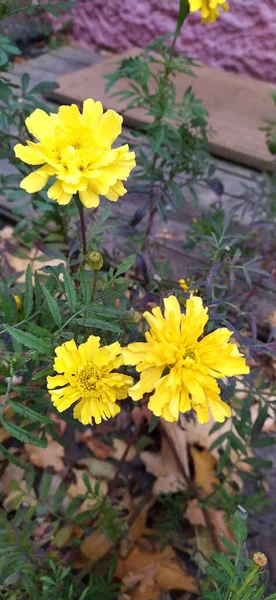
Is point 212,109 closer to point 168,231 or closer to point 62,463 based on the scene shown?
point 168,231

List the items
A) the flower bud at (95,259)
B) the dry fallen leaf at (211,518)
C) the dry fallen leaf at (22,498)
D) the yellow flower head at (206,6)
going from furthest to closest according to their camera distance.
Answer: the dry fallen leaf at (211,518) < the dry fallen leaf at (22,498) < the yellow flower head at (206,6) < the flower bud at (95,259)

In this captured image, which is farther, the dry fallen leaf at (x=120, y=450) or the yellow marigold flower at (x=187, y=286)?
the dry fallen leaf at (x=120, y=450)

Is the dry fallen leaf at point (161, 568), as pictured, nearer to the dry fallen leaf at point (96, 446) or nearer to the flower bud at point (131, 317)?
the dry fallen leaf at point (96, 446)

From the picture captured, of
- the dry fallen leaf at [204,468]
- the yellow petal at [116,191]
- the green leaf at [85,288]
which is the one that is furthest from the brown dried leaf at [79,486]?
the yellow petal at [116,191]

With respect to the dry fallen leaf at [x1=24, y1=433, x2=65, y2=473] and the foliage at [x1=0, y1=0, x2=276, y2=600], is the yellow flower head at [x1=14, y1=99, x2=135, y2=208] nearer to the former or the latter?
the foliage at [x1=0, y1=0, x2=276, y2=600]

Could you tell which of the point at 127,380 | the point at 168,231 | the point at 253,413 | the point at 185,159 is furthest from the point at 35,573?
the point at 168,231

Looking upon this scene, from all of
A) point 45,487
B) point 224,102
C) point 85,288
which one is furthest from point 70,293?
point 224,102
